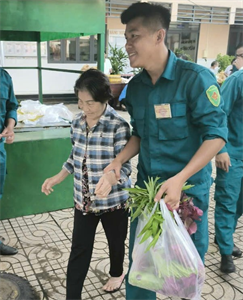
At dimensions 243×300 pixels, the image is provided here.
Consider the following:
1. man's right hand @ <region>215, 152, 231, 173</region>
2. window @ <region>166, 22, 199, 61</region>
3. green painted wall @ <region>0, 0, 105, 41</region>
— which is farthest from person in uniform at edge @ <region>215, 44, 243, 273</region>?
window @ <region>166, 22, 199, 61</region>

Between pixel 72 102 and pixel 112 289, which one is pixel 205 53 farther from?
pixel 112 289

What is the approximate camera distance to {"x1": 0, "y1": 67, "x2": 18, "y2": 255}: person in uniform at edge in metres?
2.54

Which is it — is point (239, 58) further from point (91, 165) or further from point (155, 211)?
point (155, 211)

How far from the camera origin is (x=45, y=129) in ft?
11.5

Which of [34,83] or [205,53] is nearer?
[34,83]

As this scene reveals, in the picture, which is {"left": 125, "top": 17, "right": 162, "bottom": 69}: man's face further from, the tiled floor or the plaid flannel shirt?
the tiled floor

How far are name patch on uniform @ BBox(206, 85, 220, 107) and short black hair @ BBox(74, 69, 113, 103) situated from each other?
1.97 feet

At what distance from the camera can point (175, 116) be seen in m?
1.55

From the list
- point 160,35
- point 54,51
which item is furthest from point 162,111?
point 54,51

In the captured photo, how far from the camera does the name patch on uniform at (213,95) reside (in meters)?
1.47

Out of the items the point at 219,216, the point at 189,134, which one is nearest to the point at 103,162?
the point at 189,134

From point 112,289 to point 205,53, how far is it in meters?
14.0

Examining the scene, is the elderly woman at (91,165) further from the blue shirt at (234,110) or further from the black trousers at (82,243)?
the blue shirt at (234,110)

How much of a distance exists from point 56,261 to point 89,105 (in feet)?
4.65
